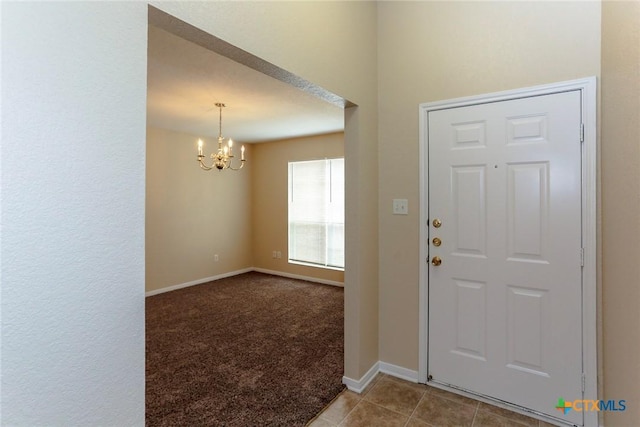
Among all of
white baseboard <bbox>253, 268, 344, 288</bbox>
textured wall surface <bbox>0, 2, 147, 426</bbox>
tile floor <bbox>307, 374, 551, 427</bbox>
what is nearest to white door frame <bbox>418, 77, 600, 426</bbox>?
tile floor <bbox>307, 374, 551, 427</bbox>

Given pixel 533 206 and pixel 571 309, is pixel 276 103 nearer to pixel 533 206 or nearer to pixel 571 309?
pixel 533 206

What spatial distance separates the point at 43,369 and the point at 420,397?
2137mm

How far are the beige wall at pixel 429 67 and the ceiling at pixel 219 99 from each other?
3.75 ft

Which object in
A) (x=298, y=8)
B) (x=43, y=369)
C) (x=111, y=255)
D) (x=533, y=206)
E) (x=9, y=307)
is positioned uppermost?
(x=298, y=8)

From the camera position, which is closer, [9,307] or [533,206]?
[9,307]

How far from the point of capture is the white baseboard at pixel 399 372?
237cm

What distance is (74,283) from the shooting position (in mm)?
904

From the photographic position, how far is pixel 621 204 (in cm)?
154

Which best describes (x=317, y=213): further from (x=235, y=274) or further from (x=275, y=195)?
(x=235, y=274)

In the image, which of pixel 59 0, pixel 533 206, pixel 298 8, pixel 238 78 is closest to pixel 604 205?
pixel 533 206

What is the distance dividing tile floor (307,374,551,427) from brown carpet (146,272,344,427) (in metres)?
0.13

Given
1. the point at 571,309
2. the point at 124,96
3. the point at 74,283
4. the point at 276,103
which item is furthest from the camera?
the point at 276,103

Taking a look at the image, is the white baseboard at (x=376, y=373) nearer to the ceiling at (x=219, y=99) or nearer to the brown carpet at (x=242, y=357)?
the brown carpet at (x=242, y=357)

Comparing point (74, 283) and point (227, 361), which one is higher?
point (74, 283)
